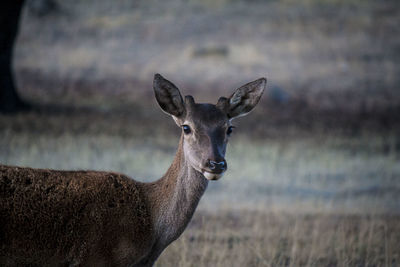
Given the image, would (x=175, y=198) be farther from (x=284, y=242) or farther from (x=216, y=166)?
(x=284, y=242)

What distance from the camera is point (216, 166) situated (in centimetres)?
611

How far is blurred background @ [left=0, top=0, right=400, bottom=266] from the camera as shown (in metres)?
11.3

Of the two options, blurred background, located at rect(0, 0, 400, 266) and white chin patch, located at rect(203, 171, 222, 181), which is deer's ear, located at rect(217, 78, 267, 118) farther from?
blurred background, located at rect(0, 0, 400, 266)

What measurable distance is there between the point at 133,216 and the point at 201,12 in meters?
33.1

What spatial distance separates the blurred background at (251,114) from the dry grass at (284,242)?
0.04 m

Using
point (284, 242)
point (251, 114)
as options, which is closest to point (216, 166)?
point (284, 242)

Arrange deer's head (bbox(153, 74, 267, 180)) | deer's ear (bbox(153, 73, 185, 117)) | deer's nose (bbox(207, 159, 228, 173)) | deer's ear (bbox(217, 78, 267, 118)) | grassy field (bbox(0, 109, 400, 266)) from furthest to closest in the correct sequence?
grassy field (bbox(0, 109, 400, 266)) → deer's ear (bbox(217, 78, 267, 118)) → deer's ear (bbox(153, 73, 185, 117)) → deer's head (bbox(153, 74, 267, 180)) → deer's nose (bbox(207, 159, 228, 173))

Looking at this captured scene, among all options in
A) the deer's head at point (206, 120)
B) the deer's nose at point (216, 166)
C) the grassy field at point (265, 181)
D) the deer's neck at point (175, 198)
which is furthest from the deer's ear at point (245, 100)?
the grassy field at point (265, 181)

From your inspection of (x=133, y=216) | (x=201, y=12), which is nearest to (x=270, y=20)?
(x=201, y=12)

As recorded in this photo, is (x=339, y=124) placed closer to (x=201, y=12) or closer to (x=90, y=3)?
(x=201, y=12)

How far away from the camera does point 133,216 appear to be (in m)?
6.09

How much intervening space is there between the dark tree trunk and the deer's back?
14968 millimetres

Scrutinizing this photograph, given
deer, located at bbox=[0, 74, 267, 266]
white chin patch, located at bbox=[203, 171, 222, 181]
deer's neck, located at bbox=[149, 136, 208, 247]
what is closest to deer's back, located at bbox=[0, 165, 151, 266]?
deer, located at bbox=[0, 74, 267, 266]

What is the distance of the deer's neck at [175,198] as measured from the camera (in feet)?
20.7
